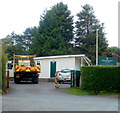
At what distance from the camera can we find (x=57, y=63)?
33.8 metres

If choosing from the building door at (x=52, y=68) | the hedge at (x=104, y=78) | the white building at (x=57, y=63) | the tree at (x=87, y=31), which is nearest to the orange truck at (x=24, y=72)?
the white building at (x=57, y=63)

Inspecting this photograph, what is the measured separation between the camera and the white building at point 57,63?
109 feet

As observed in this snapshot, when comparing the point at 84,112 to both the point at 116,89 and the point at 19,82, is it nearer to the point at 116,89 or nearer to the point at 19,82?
the point at 116,89

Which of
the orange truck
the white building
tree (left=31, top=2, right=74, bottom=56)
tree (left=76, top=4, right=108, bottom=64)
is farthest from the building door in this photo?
tree (left=76, top=4, right=108, bottom=64)

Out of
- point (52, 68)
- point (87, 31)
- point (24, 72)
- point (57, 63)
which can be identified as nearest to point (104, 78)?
point (24, 72)

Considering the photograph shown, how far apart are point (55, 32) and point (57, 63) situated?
15.0 meters

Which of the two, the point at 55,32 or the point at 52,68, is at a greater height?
the point at 55,32

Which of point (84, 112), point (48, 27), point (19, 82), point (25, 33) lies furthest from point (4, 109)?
point (25, 33)

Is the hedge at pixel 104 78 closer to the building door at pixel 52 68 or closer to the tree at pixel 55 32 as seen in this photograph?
the building door at pixel 52 68

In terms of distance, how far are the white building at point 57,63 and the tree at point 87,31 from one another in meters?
13.4

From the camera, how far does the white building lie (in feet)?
109

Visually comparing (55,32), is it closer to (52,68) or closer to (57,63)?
(52,68)

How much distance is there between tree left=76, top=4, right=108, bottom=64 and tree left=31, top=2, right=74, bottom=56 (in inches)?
67.8

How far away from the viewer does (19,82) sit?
86.0 ft
